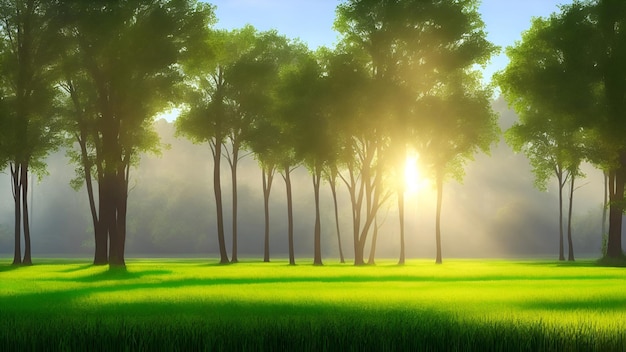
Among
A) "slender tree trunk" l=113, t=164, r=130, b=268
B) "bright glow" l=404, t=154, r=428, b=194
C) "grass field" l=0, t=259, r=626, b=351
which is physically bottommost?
"grass field" l=0, t=259, r=626, b=351

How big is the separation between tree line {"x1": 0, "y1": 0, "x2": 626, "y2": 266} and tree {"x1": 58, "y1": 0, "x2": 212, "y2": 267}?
0.27 feet

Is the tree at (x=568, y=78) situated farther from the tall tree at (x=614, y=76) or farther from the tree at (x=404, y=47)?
the tree at (x=404, y=47)

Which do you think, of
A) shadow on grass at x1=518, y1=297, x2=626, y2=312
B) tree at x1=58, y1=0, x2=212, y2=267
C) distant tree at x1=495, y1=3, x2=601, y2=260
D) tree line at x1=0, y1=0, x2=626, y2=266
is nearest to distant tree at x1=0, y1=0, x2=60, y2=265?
tree line at x1=0, y1=0, x2=626, y2=266

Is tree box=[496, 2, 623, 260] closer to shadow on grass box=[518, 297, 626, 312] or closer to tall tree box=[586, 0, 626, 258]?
tall tree box=[586, 0, 626, 258]

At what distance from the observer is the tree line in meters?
43.6

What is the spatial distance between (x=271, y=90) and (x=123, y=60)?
52.9ft

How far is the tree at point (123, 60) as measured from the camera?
42.6 metres

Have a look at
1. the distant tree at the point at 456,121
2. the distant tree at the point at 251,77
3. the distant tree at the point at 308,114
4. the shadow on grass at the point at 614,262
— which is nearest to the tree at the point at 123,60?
the distant tree at the point at 308,114

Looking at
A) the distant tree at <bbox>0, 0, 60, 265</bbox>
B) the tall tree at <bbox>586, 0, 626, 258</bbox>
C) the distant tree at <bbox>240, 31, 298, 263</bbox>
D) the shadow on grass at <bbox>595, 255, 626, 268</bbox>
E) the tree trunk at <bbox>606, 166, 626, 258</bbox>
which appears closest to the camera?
the distant tree at <bbox>0, 0, 60, 265</bbox>

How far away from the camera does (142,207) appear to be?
497 feet

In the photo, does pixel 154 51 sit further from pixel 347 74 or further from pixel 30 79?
A: pixel 347 74

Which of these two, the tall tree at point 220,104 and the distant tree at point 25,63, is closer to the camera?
the distant tree at point 25,63

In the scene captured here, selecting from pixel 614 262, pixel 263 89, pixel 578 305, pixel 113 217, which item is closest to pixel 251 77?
pixel 263 89

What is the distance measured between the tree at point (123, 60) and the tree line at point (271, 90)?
0.08m
